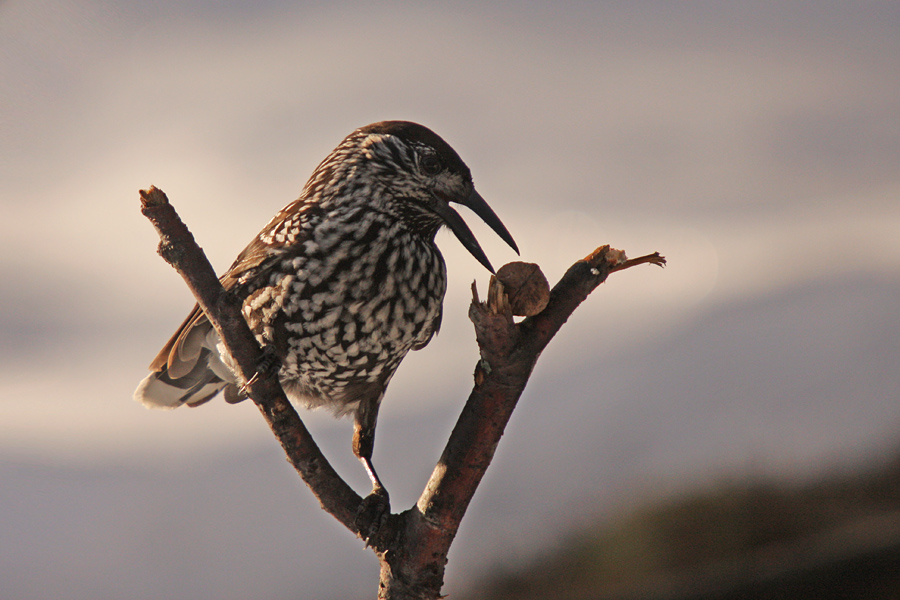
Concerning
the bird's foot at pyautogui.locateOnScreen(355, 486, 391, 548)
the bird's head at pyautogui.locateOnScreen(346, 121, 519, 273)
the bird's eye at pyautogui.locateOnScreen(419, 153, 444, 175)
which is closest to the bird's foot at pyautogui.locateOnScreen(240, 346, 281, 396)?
the bird's foot at pyautogui.locateOnScreen(355, 486, 391, 548)

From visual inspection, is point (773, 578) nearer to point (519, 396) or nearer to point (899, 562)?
point (899, 562)

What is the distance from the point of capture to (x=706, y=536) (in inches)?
308

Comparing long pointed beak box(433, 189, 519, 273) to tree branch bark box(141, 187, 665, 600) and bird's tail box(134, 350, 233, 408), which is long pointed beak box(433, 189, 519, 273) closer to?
tree branch bark box(141, 187, 665, 600)

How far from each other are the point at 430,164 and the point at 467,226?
291mm

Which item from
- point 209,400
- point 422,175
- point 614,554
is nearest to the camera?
point 422,175

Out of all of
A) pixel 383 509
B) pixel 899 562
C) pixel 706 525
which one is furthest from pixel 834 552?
pixel 383 509

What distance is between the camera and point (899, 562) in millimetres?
5949

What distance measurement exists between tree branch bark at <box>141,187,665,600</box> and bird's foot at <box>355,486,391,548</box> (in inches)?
0.8

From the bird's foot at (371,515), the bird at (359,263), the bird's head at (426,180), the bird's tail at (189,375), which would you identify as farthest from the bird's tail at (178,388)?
the bird's head at (426,180)

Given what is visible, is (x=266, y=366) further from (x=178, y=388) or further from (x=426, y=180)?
(x=178, y=388)

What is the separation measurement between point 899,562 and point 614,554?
2846 mm

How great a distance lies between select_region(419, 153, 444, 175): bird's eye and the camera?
8.81 feet

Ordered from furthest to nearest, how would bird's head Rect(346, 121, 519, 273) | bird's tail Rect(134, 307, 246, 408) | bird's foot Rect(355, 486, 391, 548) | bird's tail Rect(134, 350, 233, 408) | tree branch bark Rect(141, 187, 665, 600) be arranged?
1. bird's tail Rect(134, 350, 233, 408)
2. bird's tail Rect(134, 307, 246, 408)
3. bird's head Rect(346, 121, 519, 273)
4. bird's foot Rect(355, 486, 391, 548)
5. tree branch bark Rect(141, 187, 665, 600)

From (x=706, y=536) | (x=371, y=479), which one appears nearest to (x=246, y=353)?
(x=371, y=479)
